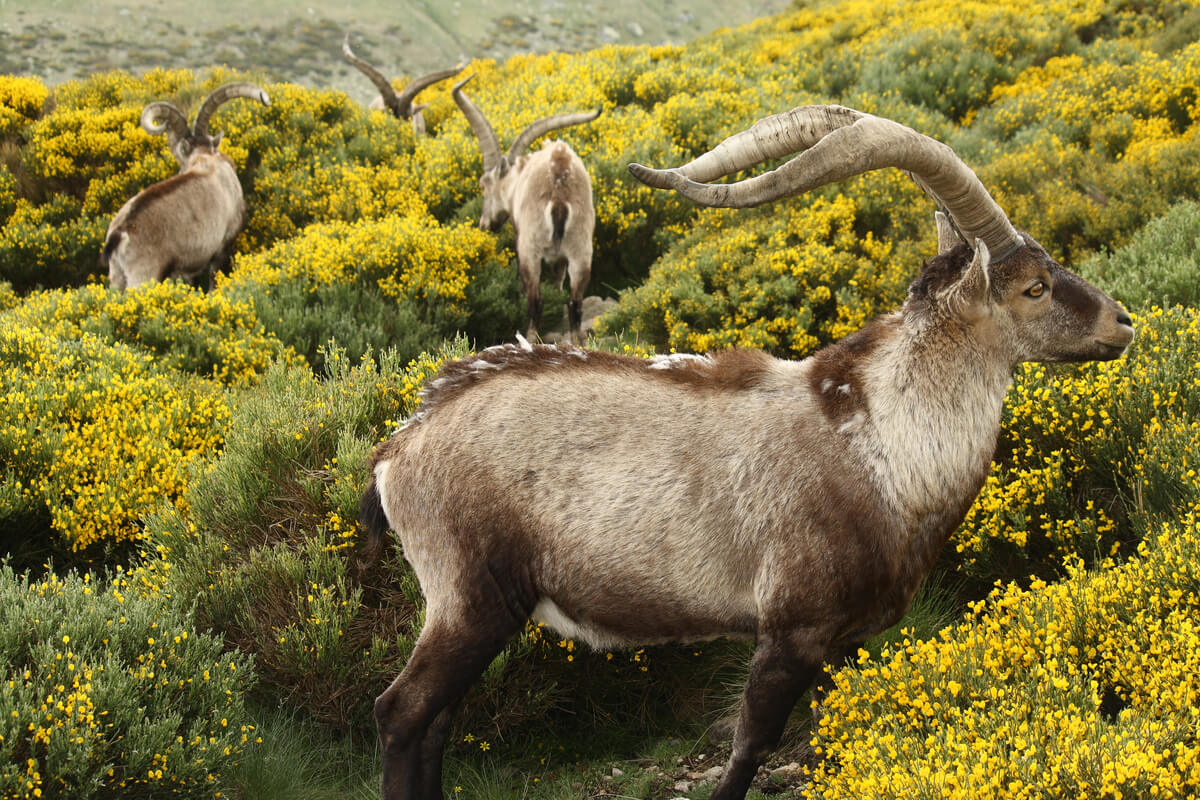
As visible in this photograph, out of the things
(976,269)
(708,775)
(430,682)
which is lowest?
(708,775)

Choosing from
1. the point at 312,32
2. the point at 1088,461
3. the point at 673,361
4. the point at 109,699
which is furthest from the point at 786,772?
the point at 312,32

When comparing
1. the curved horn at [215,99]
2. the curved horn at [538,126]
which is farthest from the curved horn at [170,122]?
the curved horn at [538,126]

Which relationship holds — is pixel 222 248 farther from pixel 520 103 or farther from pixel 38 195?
pixel 520 103

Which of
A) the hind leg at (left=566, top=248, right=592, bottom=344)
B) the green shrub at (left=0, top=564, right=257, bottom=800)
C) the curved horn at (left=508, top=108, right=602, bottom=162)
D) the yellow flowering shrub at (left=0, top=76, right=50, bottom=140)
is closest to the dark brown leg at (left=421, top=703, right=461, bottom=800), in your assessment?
the green shrub at (left=0, top=564, right=257, bottom=800)

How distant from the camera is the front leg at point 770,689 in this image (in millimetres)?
3098

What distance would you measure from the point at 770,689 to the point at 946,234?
1971 mm

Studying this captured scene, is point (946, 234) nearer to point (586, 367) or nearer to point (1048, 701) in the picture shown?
point (586, 367)

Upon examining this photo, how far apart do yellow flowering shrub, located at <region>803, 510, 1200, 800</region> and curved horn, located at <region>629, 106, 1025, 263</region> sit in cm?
144

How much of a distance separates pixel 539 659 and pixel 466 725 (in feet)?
1.54

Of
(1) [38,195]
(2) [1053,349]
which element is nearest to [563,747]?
(2) [1053,349]

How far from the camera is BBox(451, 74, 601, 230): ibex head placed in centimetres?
1062

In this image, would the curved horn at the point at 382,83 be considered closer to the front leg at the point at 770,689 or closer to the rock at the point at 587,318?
the rock at the point at 587,318

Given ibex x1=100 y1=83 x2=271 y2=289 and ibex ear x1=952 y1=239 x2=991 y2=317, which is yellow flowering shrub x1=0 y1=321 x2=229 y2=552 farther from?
ibex ear x1=952 y1=239 x2=991 y2=317

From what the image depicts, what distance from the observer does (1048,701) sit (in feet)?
9.80
